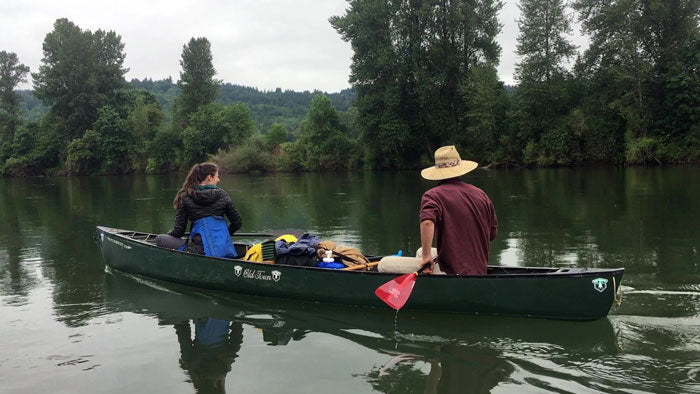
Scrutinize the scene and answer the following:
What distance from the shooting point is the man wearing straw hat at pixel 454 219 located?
18.1 ft

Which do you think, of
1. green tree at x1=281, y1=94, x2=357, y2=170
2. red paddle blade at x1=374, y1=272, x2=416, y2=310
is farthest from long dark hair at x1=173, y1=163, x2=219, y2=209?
green tree at x1=281, y1=94, x2=357, y2=170

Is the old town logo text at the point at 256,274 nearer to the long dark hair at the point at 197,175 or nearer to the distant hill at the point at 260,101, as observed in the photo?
the long dark hair at the point at 197,175

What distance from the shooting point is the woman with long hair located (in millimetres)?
7332

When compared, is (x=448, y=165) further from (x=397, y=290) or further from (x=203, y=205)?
(x=203, y=205)

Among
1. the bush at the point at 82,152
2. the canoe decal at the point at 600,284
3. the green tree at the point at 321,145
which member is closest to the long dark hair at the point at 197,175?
the canoe decal at the point at 600,284

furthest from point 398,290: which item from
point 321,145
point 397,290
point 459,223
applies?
point 321,145

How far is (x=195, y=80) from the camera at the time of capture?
58812 mm

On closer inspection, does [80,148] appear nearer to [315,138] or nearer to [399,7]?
[315,138]

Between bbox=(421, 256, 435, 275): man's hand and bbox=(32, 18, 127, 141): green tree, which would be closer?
bbox=(421, 256, 435, 275): man's hand

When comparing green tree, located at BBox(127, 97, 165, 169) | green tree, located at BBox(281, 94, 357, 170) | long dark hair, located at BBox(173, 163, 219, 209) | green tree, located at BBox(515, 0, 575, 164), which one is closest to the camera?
long dark hair, located at BBox(173, 163, 219, 209)

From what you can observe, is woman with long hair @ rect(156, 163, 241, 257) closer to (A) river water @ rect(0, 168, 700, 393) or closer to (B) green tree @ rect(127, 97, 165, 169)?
(A) river water @ rect(0, 168, 700, 393)

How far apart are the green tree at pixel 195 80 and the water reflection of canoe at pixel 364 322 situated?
5365 centimetres

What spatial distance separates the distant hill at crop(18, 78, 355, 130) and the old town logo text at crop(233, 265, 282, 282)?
304ft

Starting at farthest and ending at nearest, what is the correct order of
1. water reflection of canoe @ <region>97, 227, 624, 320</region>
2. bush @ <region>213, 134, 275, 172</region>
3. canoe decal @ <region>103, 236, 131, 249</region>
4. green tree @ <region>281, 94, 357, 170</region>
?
bush @ <region>213, 134, 275, 172</region> → green tree @ <region>281, 94, 357, 170</region> → canoe decal @ <region>103, 236, 131, 249</region> → water reflection of canoe @ <region>97, 227, 624, 320</region>
